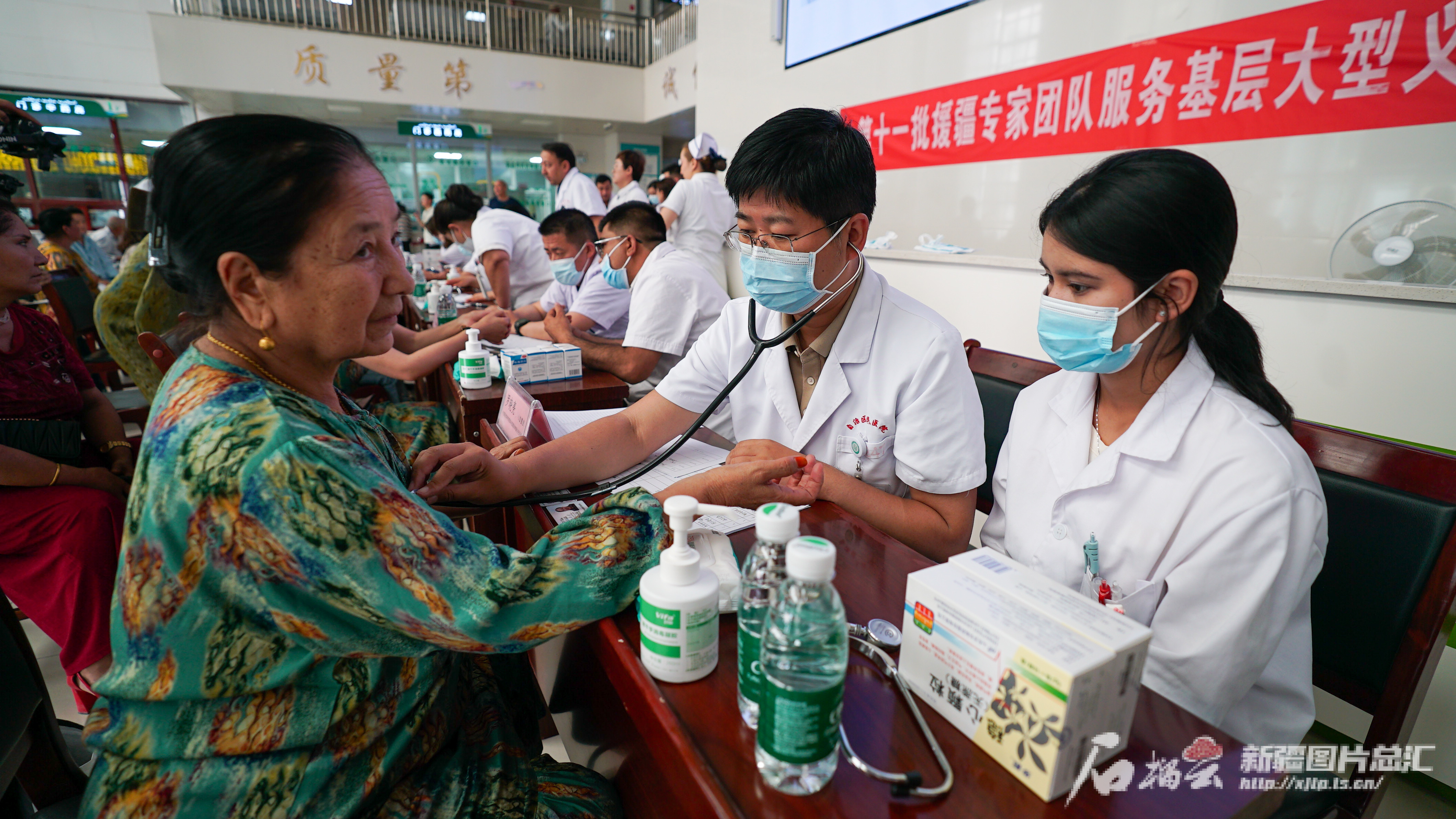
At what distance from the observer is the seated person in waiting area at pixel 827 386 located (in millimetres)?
1209

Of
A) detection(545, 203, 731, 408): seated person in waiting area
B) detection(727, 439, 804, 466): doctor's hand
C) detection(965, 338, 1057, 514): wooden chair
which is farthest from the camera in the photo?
detection(545, 203, 731, 408): seated person in waiting area

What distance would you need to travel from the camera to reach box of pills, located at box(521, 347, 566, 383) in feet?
7.04

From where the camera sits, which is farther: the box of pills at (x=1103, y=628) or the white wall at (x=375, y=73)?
the white wall at (x=375, y=73)

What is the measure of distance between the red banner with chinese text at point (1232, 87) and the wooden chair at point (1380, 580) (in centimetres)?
172

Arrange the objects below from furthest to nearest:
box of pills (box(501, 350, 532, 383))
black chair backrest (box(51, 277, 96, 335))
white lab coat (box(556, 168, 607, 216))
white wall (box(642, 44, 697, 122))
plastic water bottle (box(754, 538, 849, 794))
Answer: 1. white wall (box(642, 44, 697, 122))
2. white lab coat (box(556, 168, 607, 216))
3. black chair backrest (box(51, 277, 96, 335))
4. box of pills (box(501, 350, 532, 383))
5. plastic water bottle (box(754, 538, 849, 794))

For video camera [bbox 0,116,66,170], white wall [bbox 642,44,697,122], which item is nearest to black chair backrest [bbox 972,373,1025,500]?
video camera [bbox 0,116,66,170]

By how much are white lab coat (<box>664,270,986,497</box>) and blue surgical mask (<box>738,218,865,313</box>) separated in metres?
0.09

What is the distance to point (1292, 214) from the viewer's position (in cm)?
237

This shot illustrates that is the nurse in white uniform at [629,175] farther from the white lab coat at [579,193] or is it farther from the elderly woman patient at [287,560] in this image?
the elderly woman patient at [287,560]

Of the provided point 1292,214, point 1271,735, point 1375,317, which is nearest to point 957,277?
point 1292,214

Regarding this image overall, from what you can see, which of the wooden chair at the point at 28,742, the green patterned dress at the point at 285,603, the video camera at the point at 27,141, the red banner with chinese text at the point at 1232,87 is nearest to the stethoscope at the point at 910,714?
the green patterned dress at the point at 285,603

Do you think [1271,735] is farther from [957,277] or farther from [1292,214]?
[957,277]

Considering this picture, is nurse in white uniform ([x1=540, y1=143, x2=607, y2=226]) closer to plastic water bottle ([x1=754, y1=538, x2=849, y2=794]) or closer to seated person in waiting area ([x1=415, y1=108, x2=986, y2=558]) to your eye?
seated person in waiting area ([x1=415, y1=108, x2=986, y2=558])

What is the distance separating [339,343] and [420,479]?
1.05 ft
